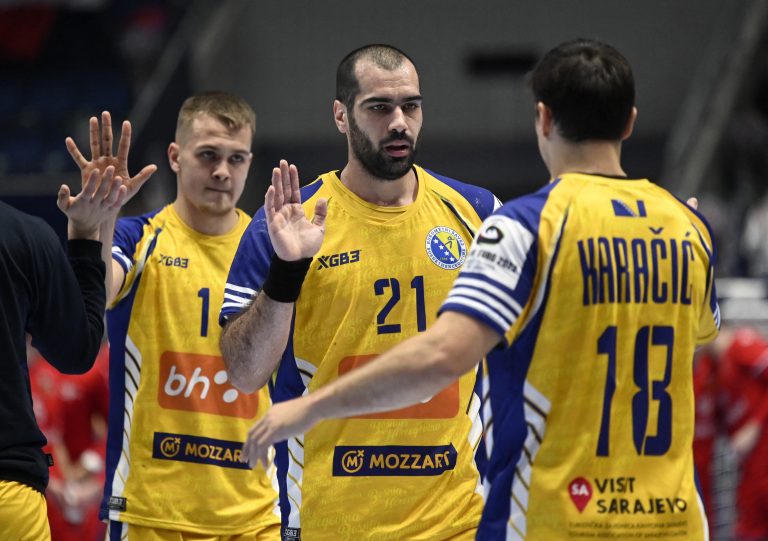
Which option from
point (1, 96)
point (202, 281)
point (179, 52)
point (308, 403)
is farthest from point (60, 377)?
point (1, 96)

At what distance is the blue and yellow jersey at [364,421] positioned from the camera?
499 centimetres

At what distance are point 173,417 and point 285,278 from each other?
168 centimetres

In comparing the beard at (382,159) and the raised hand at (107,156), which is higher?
the beard at (382,159)

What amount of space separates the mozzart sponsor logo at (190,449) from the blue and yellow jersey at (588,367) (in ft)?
8.34

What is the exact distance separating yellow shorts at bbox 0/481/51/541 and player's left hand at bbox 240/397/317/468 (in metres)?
1.13

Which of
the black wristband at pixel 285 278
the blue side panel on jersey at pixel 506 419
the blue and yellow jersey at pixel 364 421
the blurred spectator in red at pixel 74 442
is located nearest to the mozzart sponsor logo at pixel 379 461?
the blue and yellow jersey at pixel 364 421

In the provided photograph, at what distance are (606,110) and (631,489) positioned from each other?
1.12m

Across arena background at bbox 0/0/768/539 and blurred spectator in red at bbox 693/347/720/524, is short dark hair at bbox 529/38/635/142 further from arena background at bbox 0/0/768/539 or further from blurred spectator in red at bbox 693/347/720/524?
arena background at bbox 0/0/768/539

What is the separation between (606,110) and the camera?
147 inches

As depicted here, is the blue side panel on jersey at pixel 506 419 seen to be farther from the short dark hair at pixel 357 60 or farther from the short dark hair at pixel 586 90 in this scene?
the short dark hair at pixel 357 60

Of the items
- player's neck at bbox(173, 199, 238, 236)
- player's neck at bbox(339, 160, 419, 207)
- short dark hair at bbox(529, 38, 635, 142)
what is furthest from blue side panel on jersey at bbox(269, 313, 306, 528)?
short dark hair at bbox(529, 38, 635, 142)

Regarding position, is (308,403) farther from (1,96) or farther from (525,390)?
(1,96)

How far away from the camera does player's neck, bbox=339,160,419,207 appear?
5.28m

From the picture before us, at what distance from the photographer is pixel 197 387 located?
19.7 feet
